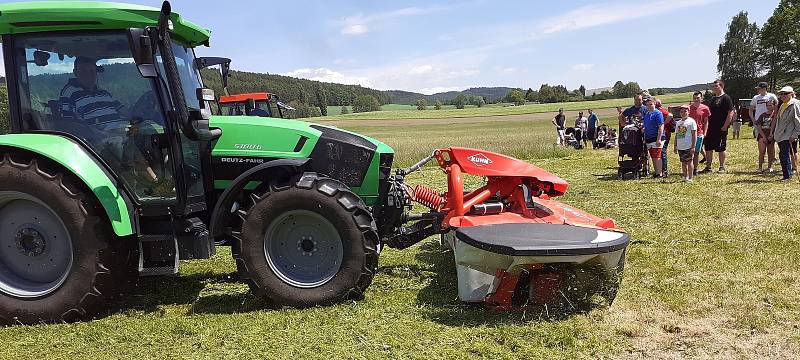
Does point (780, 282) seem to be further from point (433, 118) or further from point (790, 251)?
point (433, 118)

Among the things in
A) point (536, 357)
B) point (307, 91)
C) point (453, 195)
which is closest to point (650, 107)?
point (453, 195)

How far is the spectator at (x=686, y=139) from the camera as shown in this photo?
967 cm

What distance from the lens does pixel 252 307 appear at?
4.27 metres

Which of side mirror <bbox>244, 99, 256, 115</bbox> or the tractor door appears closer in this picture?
the tractor door

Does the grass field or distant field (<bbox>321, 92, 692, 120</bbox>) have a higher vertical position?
distant field (<bbox>321, 92, 692, 120</bbox>)

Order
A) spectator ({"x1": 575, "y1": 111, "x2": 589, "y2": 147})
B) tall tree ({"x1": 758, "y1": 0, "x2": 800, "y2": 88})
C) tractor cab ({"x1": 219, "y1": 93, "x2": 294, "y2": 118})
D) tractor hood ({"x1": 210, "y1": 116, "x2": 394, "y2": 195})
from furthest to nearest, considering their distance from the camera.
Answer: tall tree ({"x1": 758, "y1": 0, "x2": 800, "y2": 88})
spectator ({"x1": 575, "y1": 111, "x2": 589, "y2": 147})
tractor cab ({"x1": 219, "y1": 93, "x2": 294, "y2": 118})
tractor hood ({"x1": 210, "y1": 116, "x2": 394, "y2": 195})

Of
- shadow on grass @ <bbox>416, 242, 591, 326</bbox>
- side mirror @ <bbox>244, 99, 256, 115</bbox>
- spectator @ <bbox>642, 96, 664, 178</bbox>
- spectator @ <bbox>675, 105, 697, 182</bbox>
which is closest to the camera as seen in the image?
shadow on grass @ <bbox>416, 242, 591, 326</bbox>

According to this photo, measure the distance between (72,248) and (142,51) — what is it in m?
1.55

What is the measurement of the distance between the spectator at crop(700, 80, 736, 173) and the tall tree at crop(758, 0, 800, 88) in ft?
140

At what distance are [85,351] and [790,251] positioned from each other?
5.98 metres

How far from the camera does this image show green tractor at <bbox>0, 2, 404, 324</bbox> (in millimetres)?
3924

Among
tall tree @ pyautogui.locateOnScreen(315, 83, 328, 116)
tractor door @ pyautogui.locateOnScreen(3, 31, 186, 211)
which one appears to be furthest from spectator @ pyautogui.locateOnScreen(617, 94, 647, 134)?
tall tree @ pyautogui.locateOnScreen(315, 83, 328, 116)

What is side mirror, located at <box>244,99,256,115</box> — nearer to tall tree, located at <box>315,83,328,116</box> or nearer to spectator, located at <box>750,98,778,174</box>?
spectator, located at <box>750,98,778,174</box>

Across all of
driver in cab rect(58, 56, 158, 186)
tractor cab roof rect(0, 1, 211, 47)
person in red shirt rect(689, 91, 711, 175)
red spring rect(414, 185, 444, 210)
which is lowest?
red spring rect(414, 185, 444, 210)
